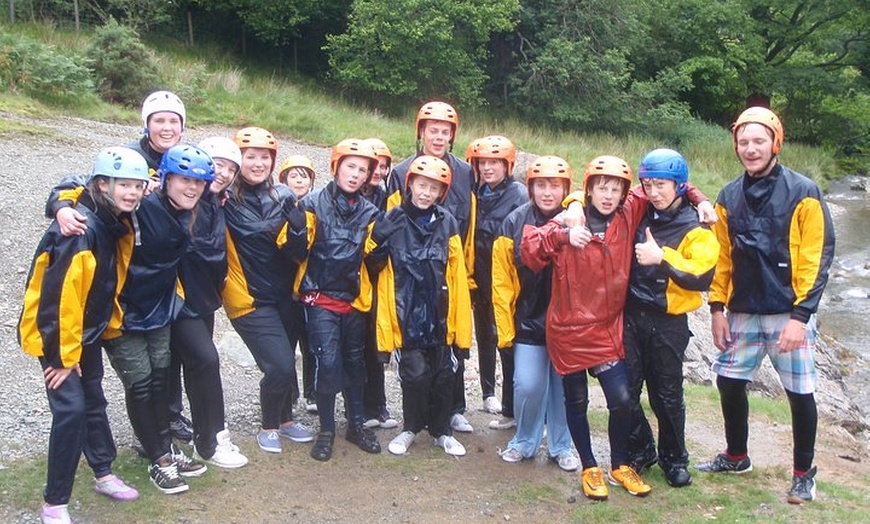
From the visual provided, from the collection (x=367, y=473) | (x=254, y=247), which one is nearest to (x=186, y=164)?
(x=254, y=247)

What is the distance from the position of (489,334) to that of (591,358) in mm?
1669

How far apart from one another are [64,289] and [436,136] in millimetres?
3245

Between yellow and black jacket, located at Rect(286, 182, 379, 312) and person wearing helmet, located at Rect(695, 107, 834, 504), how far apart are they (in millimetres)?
2555

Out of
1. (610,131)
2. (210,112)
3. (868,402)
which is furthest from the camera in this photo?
(610,131)

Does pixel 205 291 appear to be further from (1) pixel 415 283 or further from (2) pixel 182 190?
(1) pixel 415 283

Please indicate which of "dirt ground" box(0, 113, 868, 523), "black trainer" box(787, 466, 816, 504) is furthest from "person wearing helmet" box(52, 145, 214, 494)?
"black trainer" box(787, 466, 816, 504)

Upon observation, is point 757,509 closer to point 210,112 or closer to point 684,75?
point 210,112

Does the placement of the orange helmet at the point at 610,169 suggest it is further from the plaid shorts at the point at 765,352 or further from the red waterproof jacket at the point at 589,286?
the plaid shorts at the point at 765,352

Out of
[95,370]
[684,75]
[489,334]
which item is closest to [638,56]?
[684,75]

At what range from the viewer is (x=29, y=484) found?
17.5 feet

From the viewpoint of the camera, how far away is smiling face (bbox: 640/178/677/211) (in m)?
5.46

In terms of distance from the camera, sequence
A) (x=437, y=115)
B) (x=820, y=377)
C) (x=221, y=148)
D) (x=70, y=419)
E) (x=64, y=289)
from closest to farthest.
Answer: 1. (x=64, y=289)
2. (x=70, y=419)
3. (x=221, y=148)
4. (x=437, y=115)
5. (x=820, y=377)

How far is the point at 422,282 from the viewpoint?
6.11m

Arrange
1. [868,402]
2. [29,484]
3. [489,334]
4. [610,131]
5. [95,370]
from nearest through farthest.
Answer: [95,370] → [29,484] → [489,334] → [868,402] → [610,131]
